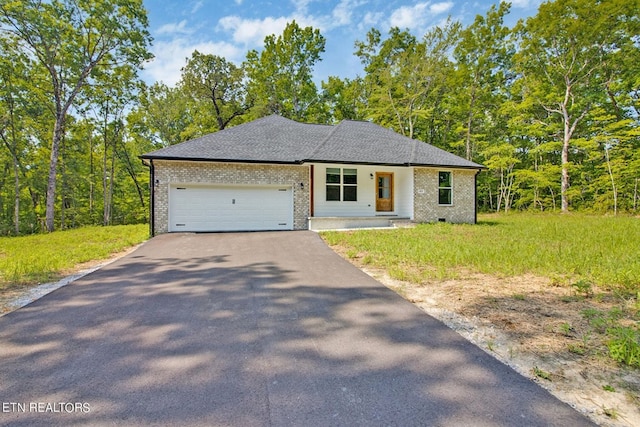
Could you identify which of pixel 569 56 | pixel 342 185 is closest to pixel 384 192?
pixel 342 185

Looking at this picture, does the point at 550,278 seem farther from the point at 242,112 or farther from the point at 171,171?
the point at 242,112

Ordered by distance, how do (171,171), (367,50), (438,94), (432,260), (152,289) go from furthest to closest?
(367,50), (438,94), (171,171), (432,260), (152,289)

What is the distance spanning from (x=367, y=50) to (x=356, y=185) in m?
17.9

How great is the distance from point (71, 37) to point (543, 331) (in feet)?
72.8

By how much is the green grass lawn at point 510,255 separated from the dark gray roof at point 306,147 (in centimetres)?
458

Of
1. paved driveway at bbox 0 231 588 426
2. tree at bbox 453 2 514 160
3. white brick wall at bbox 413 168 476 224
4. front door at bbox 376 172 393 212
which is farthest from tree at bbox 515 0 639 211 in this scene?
paved driveway at bbox 0 231 588 426

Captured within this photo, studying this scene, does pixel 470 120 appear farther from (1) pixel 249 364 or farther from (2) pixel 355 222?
(1) pixel 249 364

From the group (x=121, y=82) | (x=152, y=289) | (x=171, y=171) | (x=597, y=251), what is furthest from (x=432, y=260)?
(x=121, y=82)

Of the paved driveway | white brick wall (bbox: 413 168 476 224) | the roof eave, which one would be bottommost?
the paved driveway

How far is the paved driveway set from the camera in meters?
1.90

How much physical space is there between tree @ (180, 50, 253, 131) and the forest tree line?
96 millimetres

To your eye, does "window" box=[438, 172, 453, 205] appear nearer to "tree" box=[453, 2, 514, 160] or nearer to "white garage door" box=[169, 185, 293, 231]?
"white garage door" box=[169, 185, 293, 231]

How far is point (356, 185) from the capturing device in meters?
13.5

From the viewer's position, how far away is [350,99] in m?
26.1
